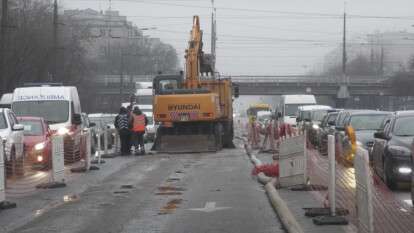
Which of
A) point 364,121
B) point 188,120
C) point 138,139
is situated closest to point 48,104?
point 138,139

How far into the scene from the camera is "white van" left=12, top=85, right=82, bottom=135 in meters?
27.5

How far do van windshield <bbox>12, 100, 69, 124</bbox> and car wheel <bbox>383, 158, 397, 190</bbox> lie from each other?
13813 mm

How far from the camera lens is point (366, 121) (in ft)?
79.7

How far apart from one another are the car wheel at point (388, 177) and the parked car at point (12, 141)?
796cm

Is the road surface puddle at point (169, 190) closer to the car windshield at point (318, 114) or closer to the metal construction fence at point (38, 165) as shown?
the metal construction fence at point (38, 165)

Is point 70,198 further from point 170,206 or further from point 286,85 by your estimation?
point 286,85

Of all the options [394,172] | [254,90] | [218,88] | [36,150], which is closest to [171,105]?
[218,88]

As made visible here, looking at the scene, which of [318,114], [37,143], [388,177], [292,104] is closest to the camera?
[388,177]

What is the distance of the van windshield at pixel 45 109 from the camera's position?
27.5 metres

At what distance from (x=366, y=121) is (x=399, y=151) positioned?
8.62 metres

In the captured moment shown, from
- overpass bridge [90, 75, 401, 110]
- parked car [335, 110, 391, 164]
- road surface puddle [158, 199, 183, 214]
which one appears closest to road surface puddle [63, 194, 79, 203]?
road surface puddle [158, 199, 183, 214]

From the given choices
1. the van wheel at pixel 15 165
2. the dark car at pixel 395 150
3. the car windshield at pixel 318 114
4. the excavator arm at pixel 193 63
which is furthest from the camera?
the car windshield at pixel 318 114

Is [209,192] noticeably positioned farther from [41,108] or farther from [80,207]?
[41,108]

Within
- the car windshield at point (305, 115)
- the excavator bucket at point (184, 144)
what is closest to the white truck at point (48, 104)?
the excavator bucket at point (184, 144)
